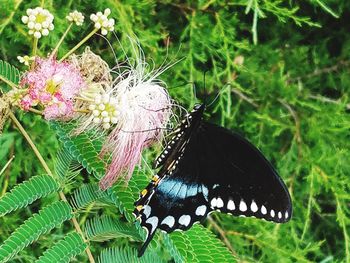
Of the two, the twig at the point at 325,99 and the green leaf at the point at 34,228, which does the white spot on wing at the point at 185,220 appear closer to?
the green leaf at the point at 34,228

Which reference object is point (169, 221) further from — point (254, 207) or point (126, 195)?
point (254, 207)

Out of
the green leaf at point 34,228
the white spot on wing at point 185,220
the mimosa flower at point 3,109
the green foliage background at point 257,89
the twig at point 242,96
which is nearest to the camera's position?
the green leaf at point 34,228

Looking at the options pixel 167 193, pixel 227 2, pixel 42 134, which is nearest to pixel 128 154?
pixel 167 193

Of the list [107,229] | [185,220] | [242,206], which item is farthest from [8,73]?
[242,206]

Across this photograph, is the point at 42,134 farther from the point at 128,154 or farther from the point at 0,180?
the point at 128,154

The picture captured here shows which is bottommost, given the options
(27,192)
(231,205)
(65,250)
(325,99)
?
(325,99)

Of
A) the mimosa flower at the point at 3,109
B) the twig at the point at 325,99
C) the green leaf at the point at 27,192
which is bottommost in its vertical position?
the twig at the point at 325,99

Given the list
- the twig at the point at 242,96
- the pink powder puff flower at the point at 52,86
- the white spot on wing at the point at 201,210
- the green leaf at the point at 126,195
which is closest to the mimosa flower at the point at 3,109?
the pink powder puff flower at the point at 52,86
